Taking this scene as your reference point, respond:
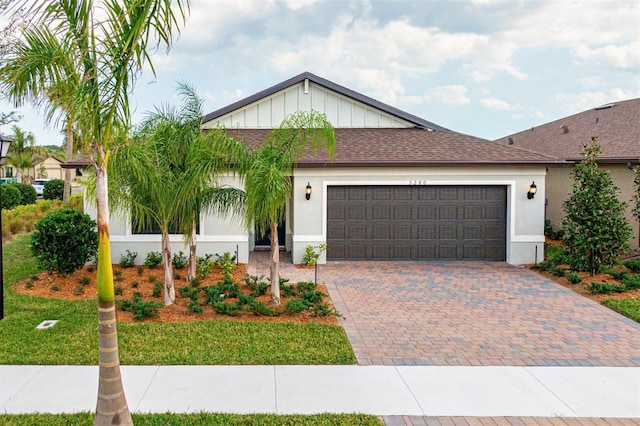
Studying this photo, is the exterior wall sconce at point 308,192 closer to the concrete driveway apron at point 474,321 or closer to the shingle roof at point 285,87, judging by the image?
the concrete driveway apron at point 474,321

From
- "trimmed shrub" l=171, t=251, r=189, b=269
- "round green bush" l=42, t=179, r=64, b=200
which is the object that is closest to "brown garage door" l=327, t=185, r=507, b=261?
"trimmed shrub" l=171, t=251, r=189, b=269

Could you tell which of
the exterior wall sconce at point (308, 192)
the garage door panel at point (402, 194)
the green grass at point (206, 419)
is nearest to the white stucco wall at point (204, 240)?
the exterior wall sconce at point (308, 192)

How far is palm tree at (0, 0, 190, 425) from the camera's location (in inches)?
142

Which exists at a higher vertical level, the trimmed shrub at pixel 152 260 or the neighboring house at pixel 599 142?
the neighboring house at pixel 599 142

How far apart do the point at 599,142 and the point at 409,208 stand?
849cm

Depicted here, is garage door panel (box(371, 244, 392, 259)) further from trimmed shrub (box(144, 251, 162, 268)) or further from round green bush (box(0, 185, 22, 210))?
round green bush (box(0, 185, 22, 210))

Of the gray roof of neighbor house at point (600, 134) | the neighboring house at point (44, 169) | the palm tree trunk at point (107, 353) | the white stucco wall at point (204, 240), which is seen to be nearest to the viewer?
the palm tree trunk at point (107, 353)

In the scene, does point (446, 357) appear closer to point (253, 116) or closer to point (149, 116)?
point (149, 116)

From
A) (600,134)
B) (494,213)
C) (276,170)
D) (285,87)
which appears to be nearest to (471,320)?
(276,170)

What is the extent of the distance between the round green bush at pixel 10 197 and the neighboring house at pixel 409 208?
14449mm

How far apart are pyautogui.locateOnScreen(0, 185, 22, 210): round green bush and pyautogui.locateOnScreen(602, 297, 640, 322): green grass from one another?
24.8 m

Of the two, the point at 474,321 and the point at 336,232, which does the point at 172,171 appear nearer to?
the point at 336,232

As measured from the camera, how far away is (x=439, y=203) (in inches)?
483

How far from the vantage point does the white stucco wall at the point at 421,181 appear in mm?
12000
